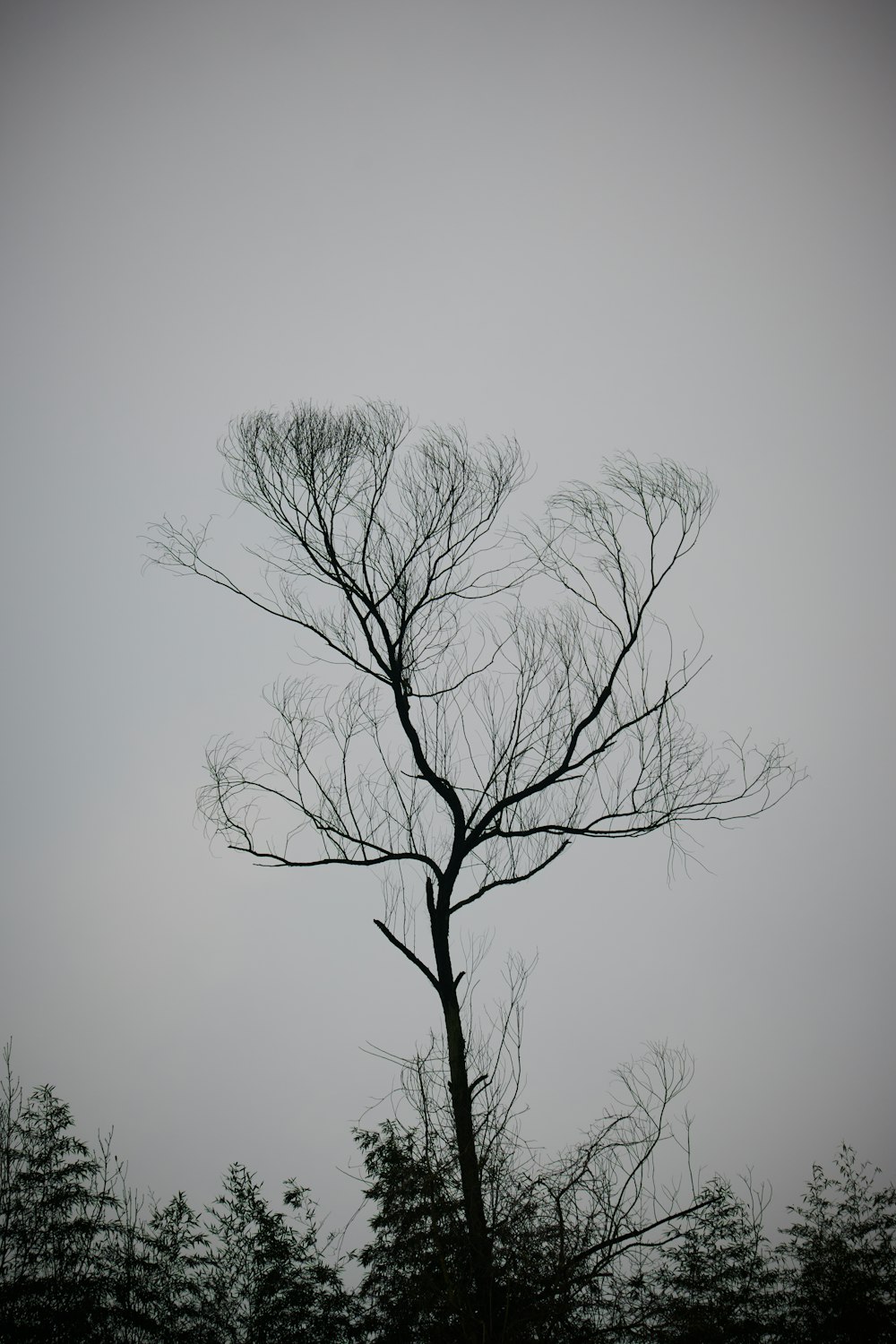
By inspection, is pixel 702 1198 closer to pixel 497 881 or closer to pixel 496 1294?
pixel 496 1294

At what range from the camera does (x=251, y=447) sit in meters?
5.52

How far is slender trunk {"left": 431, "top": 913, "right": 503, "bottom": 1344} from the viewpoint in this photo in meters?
3.56

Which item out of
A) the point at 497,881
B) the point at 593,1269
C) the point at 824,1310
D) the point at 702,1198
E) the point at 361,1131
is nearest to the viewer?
the point at 593,1269

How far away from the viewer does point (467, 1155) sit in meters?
4.00

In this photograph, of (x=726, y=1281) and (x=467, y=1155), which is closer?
(x=467, y=1155)

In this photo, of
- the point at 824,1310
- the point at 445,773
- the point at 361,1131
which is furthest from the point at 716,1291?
the point at 445,773

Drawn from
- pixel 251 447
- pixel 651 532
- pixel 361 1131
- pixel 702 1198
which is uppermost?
pixel 251 447

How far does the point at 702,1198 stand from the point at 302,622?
4.23 metres

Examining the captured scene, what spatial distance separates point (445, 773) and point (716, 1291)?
8.74m

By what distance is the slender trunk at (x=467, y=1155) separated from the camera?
356 centimetres

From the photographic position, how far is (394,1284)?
6285mm

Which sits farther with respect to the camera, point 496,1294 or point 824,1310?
point 824,1310

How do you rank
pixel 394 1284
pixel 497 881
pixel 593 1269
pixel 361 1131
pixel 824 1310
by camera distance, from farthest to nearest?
1. pixel 824 1310
2. pixel 361 1131
3. pixel 394 1284
4. pixel 497 881
5. pixel 593 1269

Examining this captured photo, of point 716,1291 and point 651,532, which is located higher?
point 651,532
